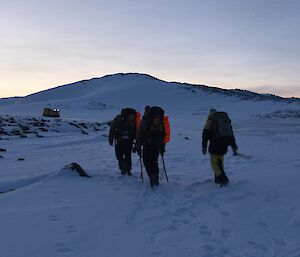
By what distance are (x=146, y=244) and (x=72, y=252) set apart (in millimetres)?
907

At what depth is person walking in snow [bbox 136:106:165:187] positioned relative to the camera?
8734 millimetres

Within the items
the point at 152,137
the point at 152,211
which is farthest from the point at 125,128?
the point at 152,211

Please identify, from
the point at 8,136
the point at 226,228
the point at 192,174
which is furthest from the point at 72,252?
the point at 8,136

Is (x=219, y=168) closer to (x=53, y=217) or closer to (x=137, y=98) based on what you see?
(x=53, y=217)

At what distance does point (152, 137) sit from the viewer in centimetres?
880

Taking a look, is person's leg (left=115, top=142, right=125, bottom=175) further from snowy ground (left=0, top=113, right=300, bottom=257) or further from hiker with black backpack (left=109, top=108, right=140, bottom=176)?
snowy ground (left=0, top=113, right=300, bottom=257)

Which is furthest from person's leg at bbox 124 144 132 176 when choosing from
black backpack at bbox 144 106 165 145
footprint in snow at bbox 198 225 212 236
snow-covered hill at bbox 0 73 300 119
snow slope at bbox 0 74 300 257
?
snow-covered hill at bbox 0 73 300 119

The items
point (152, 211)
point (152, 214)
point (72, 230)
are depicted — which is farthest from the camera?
point (152, 211)

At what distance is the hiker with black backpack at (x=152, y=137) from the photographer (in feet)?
28.7

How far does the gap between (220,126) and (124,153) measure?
249 centimetres

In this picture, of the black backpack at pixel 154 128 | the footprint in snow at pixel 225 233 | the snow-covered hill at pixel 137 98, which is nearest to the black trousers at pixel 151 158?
the black backpack at pixel 154 128

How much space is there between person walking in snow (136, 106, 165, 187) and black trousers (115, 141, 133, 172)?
115 centimetres

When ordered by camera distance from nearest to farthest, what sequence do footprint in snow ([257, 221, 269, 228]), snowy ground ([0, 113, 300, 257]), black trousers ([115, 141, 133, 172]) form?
snowy ground ([0, 113, 300, 257])
footprint in snow ([257, 221, 269, 228])
black trousers ([115, 141, 133, 172])

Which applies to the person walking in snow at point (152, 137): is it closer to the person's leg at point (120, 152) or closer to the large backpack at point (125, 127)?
the large backpack at point (125, 127)
